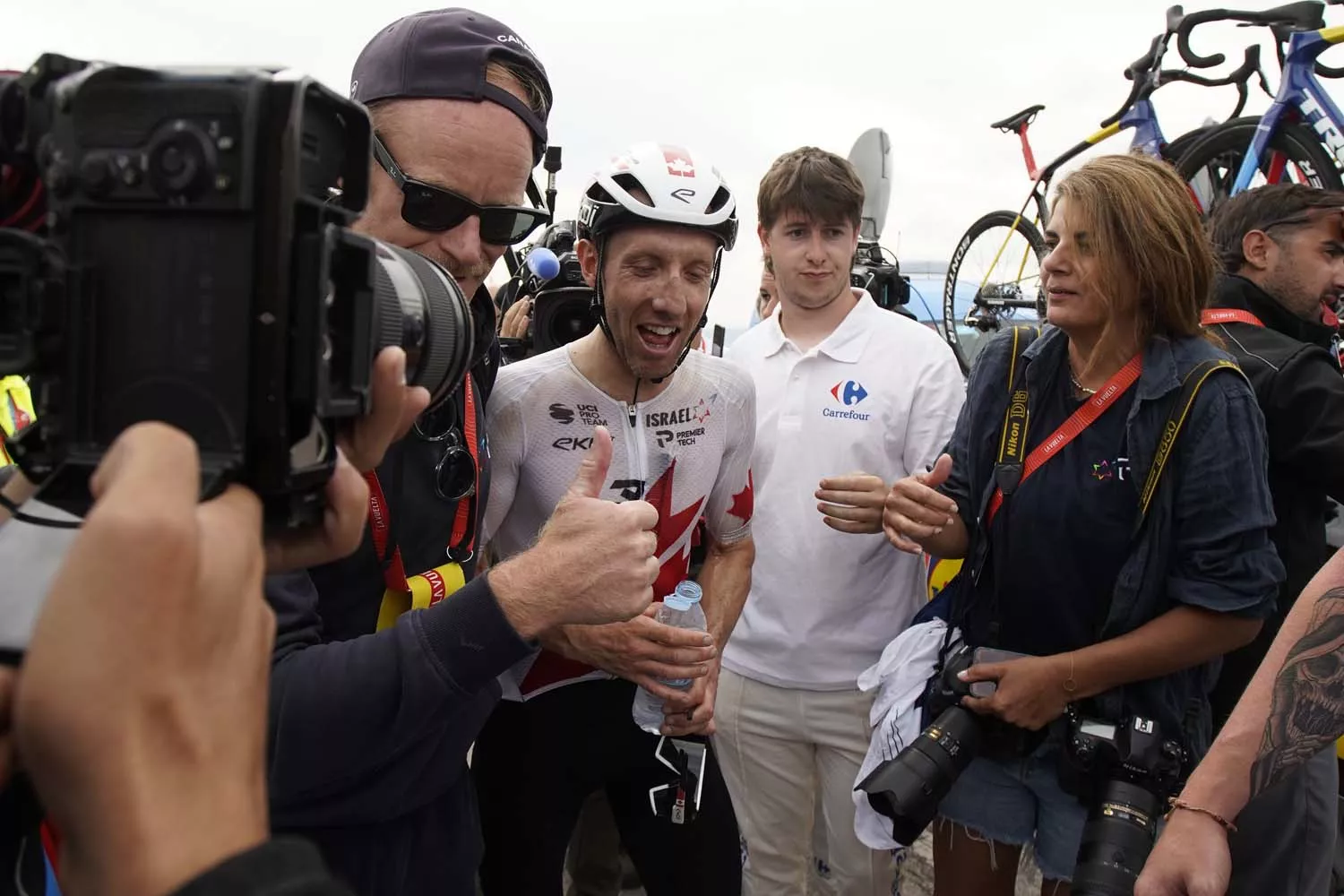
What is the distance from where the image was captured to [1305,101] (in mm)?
5453

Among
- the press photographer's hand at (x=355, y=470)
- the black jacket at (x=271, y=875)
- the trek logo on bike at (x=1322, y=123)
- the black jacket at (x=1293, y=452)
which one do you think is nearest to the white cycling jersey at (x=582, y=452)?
the press photographer's hand at (x=355, y=470)

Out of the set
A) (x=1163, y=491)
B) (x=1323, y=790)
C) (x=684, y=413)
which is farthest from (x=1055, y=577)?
(x=684, y=413)

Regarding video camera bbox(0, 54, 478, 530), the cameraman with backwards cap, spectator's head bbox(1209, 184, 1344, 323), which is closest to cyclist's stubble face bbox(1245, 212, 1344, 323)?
spectator's head bbox(1209, 184, 1344, 323)

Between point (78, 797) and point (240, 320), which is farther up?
point (240, 320)

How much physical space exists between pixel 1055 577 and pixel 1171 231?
103 centimetres

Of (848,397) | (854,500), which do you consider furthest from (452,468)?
(848,397)

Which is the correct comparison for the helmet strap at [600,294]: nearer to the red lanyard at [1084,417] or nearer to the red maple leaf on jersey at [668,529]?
the red maple leaf on jersey at [668,529]

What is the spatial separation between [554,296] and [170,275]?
247cm

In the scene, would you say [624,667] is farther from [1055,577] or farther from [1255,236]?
[1255,236]

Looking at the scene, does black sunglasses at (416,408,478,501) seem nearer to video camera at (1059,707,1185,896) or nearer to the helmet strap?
the helmet strap

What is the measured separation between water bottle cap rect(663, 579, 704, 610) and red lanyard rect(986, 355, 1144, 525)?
0.94m

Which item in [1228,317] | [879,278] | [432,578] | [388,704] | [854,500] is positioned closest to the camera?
[388,704]

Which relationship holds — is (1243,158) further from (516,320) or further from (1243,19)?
(516,320)

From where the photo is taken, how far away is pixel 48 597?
0.60 m
